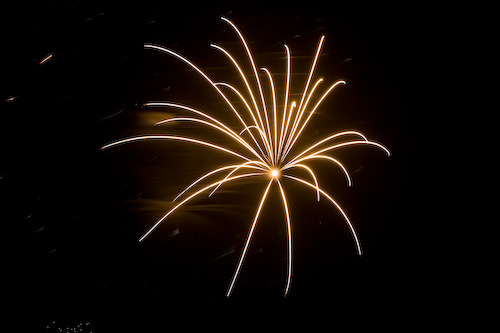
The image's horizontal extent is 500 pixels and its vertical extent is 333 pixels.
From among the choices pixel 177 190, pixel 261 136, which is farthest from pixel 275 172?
pixel 177 190

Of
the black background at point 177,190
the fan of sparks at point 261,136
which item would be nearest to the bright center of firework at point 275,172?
the fan of sparks at point 261,136

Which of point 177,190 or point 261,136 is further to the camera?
point 177,190

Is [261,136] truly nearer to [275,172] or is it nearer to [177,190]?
[275,172]

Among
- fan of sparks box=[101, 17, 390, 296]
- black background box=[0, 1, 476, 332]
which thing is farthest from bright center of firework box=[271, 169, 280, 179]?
black background box=[0, 1, 476, 332]

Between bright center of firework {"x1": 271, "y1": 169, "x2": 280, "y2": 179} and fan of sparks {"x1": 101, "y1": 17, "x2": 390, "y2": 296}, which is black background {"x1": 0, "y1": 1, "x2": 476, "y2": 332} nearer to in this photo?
fan of sparks {"x1": 101, "y1": 17, "x2": 390, "y2": 296}

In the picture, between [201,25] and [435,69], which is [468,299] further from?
[201,25]

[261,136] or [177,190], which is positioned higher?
[261,136]
